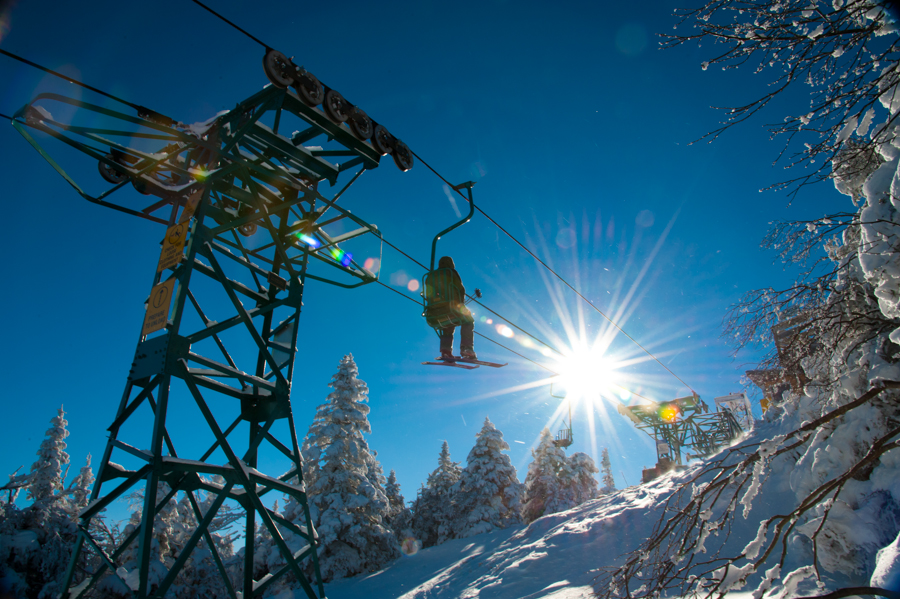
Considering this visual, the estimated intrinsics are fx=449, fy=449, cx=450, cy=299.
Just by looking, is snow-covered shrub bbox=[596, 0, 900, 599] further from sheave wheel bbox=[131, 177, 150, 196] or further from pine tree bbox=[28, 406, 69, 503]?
pine tree bbox=[28, 406, 69, 503]

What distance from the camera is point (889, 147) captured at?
3.52 meters

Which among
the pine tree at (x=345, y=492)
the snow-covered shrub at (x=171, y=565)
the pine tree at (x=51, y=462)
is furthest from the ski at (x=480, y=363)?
→ the pine tree at (x=51, y=462)

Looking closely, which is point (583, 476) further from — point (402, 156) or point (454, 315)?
point (402, 156)

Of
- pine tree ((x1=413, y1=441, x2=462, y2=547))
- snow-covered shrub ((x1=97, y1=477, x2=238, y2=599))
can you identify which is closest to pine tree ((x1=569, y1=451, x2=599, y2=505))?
pine tree ((x1=413, y1=441, x2=462, y2=547))

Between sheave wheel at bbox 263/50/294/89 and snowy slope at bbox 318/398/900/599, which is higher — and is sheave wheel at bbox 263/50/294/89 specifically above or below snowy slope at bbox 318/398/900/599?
above

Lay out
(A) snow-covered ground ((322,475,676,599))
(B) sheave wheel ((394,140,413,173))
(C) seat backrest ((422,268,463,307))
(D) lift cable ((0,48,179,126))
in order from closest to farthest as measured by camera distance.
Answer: (D) lift cable ((0,48,179,126)), (B) sheave wheel ((394,140,413,173)), (C) seat backrest ((422,268,463,307)), (A) snow-covered ground ((322,475,676,599))

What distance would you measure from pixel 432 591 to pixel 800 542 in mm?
13744

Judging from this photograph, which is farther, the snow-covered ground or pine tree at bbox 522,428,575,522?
pine tree at bbox 522,428,575,522

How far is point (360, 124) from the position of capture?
7.77 m

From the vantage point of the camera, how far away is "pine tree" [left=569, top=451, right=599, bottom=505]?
38.7 meters

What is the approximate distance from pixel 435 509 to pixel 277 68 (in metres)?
38.0

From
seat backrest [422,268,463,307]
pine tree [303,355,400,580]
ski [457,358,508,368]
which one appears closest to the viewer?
seat backrest [422,268,463,307]

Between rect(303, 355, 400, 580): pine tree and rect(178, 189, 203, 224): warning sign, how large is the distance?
852 inches

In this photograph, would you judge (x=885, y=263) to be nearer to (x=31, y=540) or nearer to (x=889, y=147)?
(x=889, y=147)
